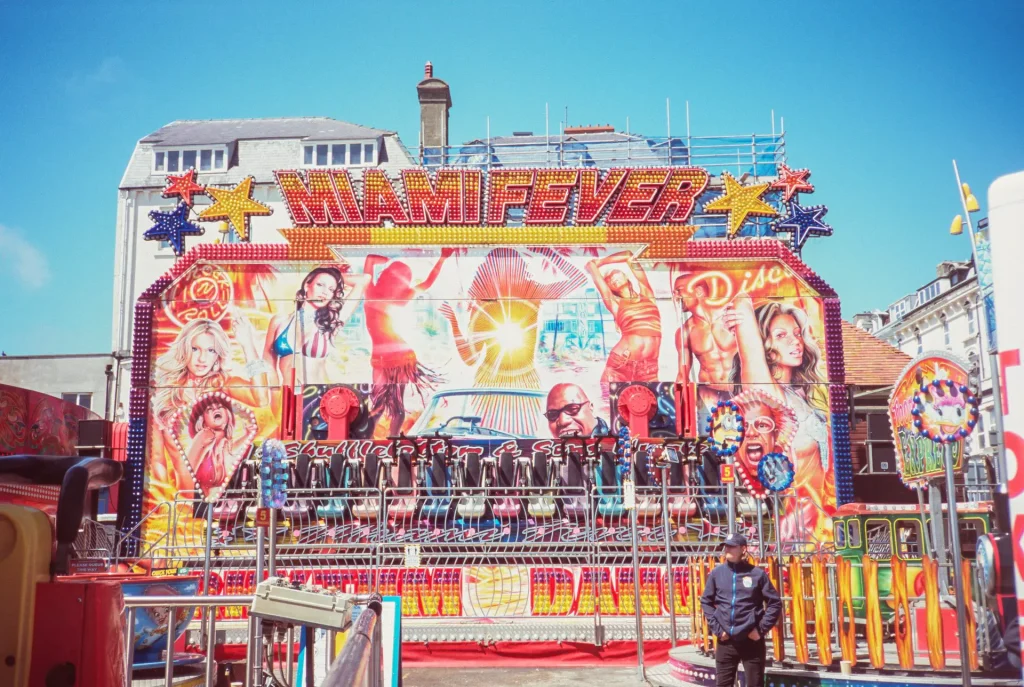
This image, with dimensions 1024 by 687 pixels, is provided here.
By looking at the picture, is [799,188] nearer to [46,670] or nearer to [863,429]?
[863,429]

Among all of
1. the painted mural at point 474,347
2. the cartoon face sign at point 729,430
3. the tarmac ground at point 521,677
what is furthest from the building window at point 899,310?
the tarmac ground at point 521,677

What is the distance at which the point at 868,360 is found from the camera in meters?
28.2

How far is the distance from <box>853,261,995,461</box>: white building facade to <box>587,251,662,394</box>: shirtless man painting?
18010 millimetres

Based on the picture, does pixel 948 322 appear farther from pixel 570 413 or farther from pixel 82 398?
pixel 82 398

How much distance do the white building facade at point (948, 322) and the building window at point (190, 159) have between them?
2764 centimetres

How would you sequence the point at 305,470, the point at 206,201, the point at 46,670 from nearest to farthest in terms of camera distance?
the point at 46,670 < the point at 305,470 < the point at 206,201

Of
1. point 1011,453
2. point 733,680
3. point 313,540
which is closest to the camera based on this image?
point 1011,453

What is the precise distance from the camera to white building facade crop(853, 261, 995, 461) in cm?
3997

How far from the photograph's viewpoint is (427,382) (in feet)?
76.9

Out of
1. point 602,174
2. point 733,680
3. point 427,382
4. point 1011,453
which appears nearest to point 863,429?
point 602,174

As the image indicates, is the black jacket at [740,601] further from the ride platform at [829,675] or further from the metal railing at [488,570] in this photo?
the metal railing at [488,570]

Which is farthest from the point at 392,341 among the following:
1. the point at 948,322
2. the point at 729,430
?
the point at 948,322

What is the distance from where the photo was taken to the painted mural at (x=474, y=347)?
911 inches

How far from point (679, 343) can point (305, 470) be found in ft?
29.4
